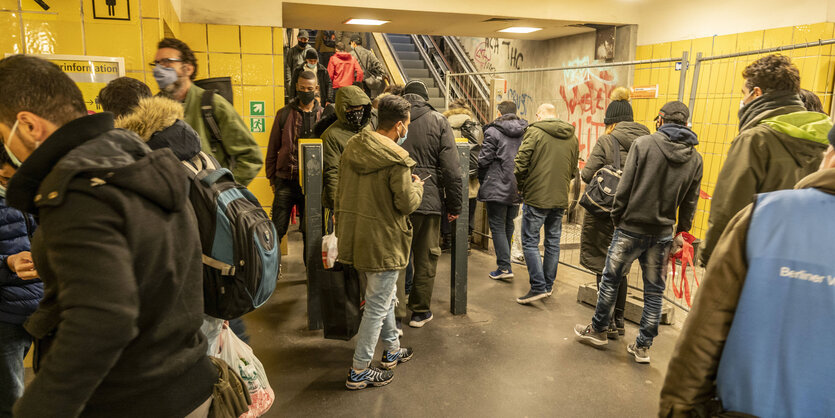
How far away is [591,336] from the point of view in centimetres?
391

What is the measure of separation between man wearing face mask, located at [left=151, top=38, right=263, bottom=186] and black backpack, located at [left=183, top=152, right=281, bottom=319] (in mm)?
1316

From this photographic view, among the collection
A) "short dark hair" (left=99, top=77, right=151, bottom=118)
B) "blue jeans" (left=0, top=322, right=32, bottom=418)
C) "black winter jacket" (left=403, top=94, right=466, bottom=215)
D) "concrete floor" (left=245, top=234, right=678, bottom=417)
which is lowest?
"concrete floor" (left=245, top=234, right=678, bottom=417)

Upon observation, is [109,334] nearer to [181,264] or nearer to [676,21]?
[181,264]

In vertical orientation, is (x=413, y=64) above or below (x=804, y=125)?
above

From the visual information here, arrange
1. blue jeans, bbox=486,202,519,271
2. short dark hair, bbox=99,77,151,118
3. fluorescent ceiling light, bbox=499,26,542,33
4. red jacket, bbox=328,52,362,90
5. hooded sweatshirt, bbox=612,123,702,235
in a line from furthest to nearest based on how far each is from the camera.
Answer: red jacket, bbox=328,52,362,90
fluorescent ceiling light, bbox=499,26,542,33
blue jeans, bbox=486,202,519,271
hooded sweatshirt, bbox=612,123,702,235
short dark hair, bbox=99,77,151,118

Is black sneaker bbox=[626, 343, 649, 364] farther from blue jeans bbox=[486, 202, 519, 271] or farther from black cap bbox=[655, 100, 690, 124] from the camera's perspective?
blue jeans bbox=[486, 202, 519, 271]

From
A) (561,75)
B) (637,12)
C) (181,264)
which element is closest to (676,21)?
(637,12)

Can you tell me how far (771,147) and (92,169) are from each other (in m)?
2.97

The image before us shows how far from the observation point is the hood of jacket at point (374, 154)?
300 centimetres

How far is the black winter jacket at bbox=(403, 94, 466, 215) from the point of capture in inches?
152

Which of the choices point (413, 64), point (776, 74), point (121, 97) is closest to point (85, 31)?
point (121, 97)

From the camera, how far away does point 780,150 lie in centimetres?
269

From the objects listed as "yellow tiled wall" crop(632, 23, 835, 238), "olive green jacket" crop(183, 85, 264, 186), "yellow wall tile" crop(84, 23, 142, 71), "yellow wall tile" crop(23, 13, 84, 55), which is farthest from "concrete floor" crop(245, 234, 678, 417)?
"yellow tiled wall" crop(632, 23, 835, 238)

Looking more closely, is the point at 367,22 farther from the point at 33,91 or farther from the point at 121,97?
the point at 33,91
